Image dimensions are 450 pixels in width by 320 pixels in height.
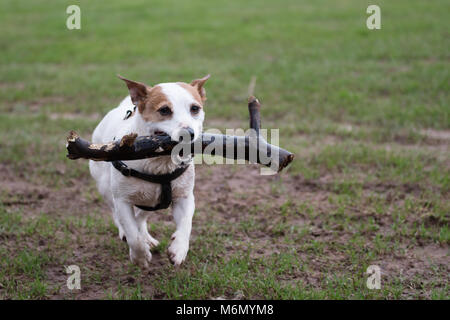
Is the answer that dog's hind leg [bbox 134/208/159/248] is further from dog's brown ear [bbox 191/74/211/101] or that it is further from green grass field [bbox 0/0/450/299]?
dog's brown ear [bbox 191/74/211/101]

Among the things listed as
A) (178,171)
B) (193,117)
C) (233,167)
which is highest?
(193,117)

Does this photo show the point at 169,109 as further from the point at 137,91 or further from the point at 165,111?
the point at 137,91

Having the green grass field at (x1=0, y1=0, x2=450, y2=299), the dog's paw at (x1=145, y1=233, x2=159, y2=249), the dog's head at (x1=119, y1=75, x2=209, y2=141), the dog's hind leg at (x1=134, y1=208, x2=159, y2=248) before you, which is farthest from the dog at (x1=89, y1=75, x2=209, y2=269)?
the green grass field at (x1=0, y1=0, x2=450, y2=299)

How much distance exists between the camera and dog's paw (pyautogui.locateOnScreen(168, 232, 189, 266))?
13.5 feet

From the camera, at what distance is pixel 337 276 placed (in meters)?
4.54

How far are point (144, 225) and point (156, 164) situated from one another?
1001mm

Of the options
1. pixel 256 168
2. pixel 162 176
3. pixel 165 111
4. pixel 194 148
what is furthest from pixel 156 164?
pixel 256 168

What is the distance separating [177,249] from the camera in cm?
414

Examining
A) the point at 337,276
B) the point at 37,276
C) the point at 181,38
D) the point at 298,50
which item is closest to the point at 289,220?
the point at 337,276

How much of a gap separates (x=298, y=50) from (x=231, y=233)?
7902 mm

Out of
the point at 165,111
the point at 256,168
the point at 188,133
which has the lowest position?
the point at 256,168

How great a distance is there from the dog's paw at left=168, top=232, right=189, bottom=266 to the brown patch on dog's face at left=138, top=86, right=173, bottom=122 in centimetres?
95

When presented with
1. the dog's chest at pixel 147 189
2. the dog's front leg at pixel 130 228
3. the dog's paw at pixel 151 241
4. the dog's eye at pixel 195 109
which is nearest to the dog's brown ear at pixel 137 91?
the dog's eye at pixel 195 109
